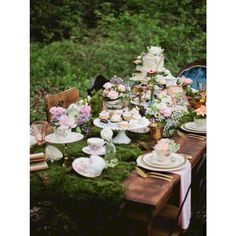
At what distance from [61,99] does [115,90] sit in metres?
0.63

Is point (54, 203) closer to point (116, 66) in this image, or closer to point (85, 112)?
point (85, 112)

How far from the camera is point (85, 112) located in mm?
2533

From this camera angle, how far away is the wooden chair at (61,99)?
10.0 feet

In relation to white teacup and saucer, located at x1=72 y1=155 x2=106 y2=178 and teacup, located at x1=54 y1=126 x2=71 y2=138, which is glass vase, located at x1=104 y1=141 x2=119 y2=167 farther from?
teacup, located at x1=54 y1=126 x2=71 y2=138

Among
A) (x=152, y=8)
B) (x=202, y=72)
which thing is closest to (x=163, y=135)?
(x=202, y=72)

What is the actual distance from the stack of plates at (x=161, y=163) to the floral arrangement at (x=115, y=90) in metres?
0.41

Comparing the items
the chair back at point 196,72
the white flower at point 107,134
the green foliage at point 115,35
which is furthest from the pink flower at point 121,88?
the green foliage at point 115,35

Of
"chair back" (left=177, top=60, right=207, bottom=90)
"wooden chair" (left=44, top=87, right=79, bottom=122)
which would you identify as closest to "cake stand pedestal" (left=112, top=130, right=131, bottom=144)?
"wooden chair" (left=44, top=87, right=79, bottom=122)

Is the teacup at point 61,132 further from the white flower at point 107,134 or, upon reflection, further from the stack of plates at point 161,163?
the stack of plates at point 161,163

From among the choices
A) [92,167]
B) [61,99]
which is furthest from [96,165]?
[61,99]
